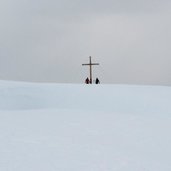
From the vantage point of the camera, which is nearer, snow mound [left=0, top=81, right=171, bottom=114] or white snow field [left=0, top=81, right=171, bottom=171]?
white snow field [left=0, top=81, right=171, bottom=171]

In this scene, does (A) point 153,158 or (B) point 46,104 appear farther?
(B) point 46,104

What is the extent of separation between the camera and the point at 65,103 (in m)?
14.1

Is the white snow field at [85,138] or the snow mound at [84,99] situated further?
the snow mound at [84,99]

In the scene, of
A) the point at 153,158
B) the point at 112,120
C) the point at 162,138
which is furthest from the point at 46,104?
the point at 153,158

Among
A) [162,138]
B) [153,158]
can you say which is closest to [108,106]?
[162,138]

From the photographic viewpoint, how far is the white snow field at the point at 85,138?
5.93m

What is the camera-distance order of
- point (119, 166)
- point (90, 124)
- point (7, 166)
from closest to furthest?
point (7, 166)
point (119, 166)
point (90, 124)

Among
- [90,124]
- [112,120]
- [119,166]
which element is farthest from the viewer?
[112,120]

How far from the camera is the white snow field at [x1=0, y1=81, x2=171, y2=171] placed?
5930mm

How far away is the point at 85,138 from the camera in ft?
25.1

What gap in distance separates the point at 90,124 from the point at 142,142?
1964mm

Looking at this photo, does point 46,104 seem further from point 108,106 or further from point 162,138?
point 162,138

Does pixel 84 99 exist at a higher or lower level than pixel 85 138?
higher

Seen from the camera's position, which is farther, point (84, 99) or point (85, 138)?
point (84, 99)
